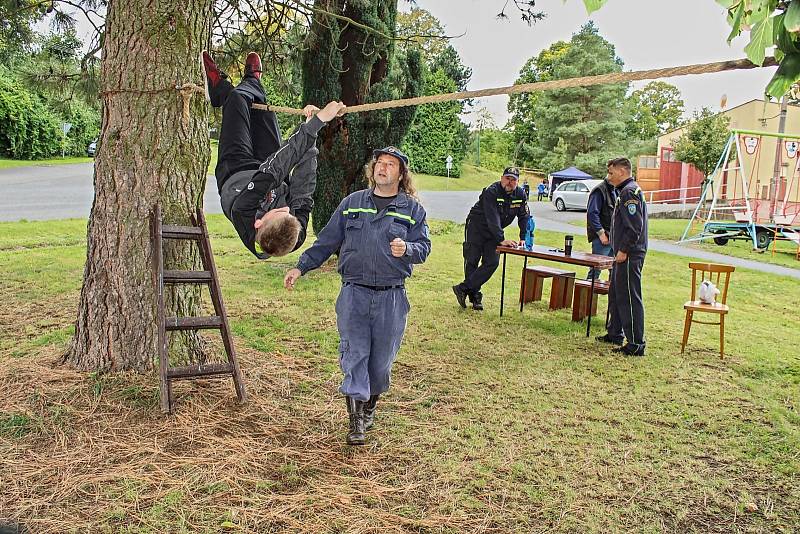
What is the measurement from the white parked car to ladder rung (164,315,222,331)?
72.2 ft

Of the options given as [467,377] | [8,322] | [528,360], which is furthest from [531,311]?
[8,322]

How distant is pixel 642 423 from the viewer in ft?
15.1

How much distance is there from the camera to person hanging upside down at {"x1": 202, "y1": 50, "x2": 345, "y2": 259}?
3578 mm

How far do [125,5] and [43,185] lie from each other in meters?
19.7

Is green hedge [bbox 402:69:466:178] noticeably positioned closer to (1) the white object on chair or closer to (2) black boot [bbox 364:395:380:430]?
(1) the white object on chair

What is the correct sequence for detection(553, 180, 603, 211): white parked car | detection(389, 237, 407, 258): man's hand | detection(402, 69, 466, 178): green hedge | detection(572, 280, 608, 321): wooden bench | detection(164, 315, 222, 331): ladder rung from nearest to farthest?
detection(389, 237, 407, 258): man's hand → detection(164, 315, 222, 331): ladder rung → detection(572, 280, 608, 321): wooden bench → detection(553, 180, 603, 211): white parked car → detection(402, 69, 466, 178): green hedge

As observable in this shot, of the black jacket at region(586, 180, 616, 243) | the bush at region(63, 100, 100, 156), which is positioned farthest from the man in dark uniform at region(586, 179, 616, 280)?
the bush at region(63, 100, 100, 156)

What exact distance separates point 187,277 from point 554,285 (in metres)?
4.92

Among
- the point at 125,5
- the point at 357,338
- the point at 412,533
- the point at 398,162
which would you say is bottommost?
the point at 412,533

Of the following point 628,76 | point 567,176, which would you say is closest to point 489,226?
point 628,76

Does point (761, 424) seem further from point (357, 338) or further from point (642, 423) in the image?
point (357, 338)

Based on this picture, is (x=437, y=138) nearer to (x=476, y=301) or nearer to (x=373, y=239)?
(x=476, y=301)

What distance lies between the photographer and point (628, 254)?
6062 millimetres

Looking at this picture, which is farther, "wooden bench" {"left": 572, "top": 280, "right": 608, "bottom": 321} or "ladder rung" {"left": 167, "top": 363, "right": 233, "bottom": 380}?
"wooden bench" {"left": 572, "top": 280, "right": 608, "bottom": 321}
